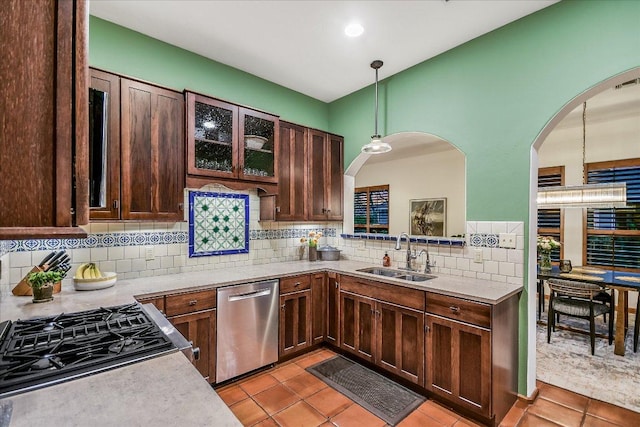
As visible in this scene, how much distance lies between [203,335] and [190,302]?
0.98ft

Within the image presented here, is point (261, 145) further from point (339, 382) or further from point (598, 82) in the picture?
point (598, 82)

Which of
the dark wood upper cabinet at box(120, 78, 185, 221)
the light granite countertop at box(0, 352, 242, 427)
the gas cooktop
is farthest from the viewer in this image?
the dark wood upper cabinet at box(120, 78, 185, 221)

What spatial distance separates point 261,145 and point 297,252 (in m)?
1.41

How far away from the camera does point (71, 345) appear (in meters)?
1.25

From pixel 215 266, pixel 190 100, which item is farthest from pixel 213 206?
pixel 190 100

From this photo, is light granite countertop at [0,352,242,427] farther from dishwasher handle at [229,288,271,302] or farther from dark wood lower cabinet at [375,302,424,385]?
dark wood lower cabinet at [375,302,424,385]

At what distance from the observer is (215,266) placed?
310cm

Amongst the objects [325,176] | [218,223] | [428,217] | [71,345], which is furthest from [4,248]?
[428,217]

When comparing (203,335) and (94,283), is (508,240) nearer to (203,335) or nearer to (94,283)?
(203,335)

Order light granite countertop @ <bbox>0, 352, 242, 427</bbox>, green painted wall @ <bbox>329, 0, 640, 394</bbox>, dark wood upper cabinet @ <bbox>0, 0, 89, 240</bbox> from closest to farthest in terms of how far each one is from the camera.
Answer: dark wood upper cabinet @ <bbox>0, 0, 89, 240</bbox>
light granite countertop @ <bbox>0, 352, 242, 427</bbox>
green painted wall @ <bbox>329, 0, 640, 394</bbox>

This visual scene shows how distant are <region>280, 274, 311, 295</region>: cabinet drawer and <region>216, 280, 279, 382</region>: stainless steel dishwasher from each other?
3.1 inches

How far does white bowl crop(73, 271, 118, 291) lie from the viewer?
7.16ft

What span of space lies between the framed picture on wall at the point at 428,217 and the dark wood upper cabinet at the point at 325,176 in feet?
10.5

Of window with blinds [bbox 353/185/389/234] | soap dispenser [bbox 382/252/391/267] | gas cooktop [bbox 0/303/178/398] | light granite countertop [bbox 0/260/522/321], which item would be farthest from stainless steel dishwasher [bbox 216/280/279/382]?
window with blinds [bbox 353/185/389/234]
